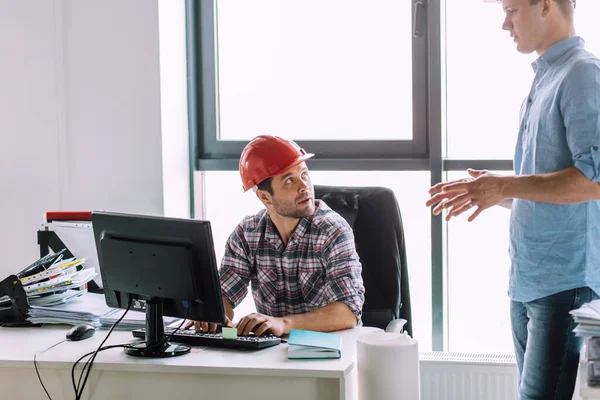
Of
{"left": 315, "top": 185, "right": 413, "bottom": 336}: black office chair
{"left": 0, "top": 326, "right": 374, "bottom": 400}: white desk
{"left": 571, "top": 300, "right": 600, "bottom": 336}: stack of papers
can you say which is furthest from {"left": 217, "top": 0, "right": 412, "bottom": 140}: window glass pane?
{"left": 571, "top": 300, "right": 600, "bottom": 336}: stack of papers

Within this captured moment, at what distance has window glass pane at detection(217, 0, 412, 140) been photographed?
3.13 metres

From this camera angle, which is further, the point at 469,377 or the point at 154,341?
the point at 469,377

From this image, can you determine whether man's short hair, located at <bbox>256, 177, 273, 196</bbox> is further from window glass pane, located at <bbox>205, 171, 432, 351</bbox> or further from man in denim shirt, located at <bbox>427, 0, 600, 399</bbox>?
window glass pane, located at <bbox>205, 171, 432, 351</bbox>

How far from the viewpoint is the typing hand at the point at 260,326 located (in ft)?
6.70

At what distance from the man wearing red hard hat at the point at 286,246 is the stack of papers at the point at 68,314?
405 mm

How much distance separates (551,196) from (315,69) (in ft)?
5.12

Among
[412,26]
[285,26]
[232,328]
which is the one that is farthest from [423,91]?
[232,328]

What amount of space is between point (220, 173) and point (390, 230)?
117cm

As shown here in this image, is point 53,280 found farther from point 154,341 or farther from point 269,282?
point 269,282

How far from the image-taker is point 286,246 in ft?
7.97

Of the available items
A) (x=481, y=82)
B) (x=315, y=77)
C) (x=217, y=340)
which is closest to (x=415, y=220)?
(x=481, y=82)

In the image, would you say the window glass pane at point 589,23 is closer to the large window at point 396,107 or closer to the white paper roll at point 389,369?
the large window at point 396,107

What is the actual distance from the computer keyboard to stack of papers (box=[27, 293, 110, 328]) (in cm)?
21

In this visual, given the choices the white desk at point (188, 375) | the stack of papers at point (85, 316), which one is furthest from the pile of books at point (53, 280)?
the white desk at point (188, 375)
